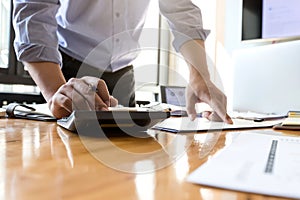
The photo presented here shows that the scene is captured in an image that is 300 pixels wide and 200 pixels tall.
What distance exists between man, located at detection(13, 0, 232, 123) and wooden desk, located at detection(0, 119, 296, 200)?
222 mm

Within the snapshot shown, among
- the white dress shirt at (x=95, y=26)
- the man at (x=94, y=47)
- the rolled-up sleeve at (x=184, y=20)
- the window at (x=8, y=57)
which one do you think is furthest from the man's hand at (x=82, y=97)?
the window at (x=8, y=57)

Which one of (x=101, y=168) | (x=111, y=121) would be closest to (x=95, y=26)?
(x=111, y=121)

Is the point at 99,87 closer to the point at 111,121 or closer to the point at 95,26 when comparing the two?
the point at 111,121

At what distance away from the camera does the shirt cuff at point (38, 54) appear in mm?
840

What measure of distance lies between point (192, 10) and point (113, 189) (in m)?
0.97

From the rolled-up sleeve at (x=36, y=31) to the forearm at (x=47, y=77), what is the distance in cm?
2

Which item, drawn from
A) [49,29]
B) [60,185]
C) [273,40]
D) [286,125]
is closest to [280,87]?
[273,40]

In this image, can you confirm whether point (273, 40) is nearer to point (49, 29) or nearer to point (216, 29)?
point (216, 29)

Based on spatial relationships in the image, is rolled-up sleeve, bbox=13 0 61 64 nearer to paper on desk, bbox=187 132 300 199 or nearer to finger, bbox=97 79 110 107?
finger, bbox=97 79 110 107

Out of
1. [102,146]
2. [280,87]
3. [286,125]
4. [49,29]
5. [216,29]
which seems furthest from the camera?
[216,29]

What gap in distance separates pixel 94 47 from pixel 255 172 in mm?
993

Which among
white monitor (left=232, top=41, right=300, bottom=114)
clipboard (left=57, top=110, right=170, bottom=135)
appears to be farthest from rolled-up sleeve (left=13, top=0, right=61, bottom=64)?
white monitor (left=232, top=41, right=300, bottom=114)

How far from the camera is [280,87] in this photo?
154cm

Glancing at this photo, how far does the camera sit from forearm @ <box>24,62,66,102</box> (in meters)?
0.80
